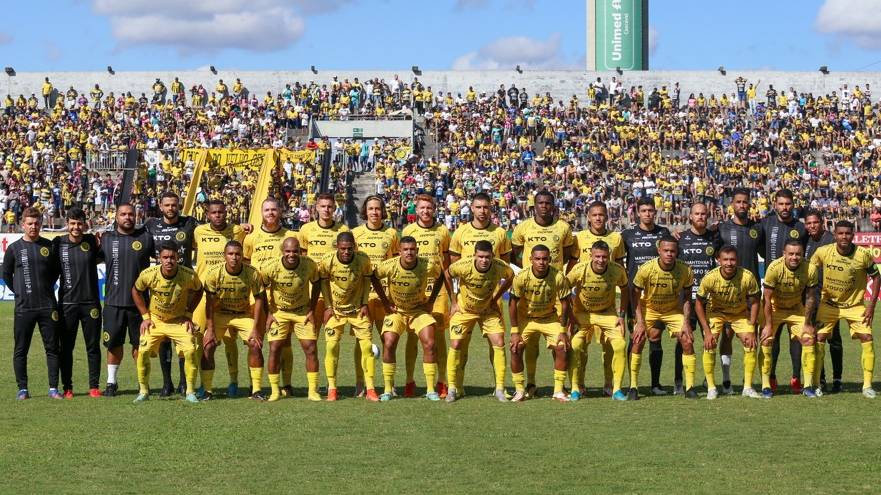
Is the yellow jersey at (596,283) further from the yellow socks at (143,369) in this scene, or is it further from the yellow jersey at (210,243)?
the yellow socks at (143,369)

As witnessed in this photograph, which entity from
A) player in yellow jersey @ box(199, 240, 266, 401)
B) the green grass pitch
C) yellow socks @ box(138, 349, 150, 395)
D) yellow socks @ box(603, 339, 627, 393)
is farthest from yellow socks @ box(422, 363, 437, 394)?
yellow socks @ box(138, 349, 150, 395)

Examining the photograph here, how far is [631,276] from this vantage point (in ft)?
44.9

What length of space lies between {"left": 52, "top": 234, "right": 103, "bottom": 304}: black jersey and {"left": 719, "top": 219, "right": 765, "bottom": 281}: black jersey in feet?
22.6

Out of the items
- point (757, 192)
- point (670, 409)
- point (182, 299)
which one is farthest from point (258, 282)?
point (757, 192)

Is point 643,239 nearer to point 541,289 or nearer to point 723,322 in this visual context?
point 723,322

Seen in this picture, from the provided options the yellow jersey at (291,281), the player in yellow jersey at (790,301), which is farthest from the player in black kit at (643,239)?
the yellow jersey at (291,281)

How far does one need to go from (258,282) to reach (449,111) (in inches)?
1470

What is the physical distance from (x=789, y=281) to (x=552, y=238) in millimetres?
2553

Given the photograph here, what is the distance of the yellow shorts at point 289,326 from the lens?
12901 millimetres

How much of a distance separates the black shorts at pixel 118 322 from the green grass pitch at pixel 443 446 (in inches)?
26.2

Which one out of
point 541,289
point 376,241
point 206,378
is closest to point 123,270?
point 206,378

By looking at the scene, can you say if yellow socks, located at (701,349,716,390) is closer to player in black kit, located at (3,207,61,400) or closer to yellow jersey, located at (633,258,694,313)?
yellow jersey, located at (633,258,694,313)

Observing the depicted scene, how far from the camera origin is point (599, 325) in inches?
512

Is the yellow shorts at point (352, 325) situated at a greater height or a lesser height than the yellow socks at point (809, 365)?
greater
